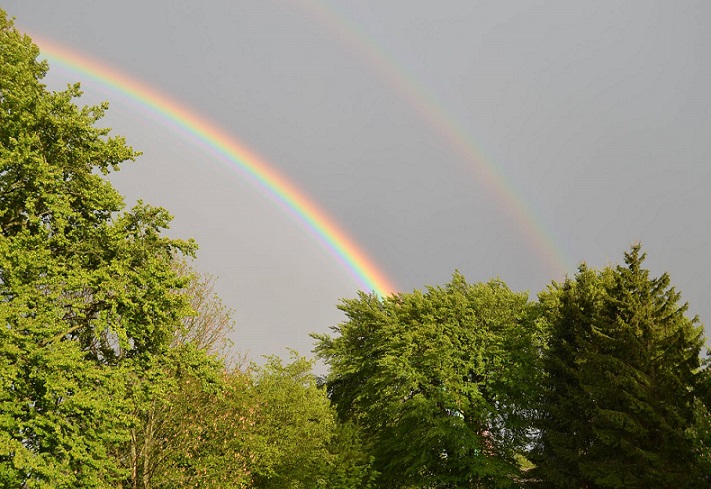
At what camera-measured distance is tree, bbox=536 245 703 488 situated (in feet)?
58.6

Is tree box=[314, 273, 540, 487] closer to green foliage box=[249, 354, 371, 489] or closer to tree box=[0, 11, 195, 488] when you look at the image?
green foliage box=[249, 354, 371, 489]

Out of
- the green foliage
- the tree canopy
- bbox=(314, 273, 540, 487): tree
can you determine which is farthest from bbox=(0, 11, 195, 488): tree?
bbox=(314, 273, 540, 487): tree

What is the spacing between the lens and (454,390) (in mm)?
31453

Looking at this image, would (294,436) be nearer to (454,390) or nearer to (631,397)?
(454,390)

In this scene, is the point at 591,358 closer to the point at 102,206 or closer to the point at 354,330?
the point at 102,206

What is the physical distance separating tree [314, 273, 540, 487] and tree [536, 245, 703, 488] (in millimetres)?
6546

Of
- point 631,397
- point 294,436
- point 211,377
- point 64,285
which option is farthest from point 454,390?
point 64,285

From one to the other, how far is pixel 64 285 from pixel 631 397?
19.1 m

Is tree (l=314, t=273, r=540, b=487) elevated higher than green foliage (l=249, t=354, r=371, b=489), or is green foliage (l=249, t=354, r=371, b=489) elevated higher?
tree (l=314, t=273, r=540, b=487)

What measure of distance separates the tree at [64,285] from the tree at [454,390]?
61.8 feet

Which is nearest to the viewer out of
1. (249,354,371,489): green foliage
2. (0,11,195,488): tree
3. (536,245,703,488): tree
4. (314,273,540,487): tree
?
(0,11,195,488): tree

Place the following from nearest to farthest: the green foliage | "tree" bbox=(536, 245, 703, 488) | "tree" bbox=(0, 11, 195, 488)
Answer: "tree" bbox=(0, 11, 195, 488)
"tree" bbox=(536, 245, 703, 488)
the green foliage

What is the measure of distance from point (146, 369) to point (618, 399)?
17793 millimetres

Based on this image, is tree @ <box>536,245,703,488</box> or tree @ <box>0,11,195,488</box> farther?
tree @ <box>536,245,703,488</box>
